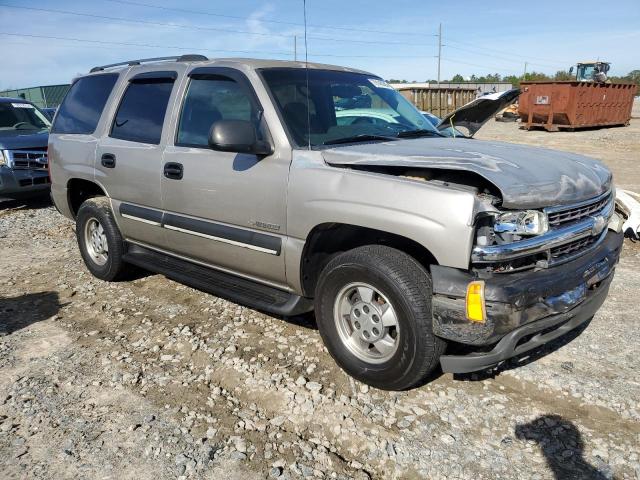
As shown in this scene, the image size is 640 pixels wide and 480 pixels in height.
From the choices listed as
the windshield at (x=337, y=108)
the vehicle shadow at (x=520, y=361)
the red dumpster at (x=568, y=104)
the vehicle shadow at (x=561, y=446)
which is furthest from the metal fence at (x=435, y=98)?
the vehicle shadow at (x=561, y=446)

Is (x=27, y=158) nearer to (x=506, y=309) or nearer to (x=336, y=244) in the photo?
(x=336, y=244)

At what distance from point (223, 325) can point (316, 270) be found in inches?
44.2

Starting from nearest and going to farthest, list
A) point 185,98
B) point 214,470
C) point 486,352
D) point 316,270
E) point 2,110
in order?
point 214,470 → point 486,352 → point 316,270 → point 185,98 → point 2,110

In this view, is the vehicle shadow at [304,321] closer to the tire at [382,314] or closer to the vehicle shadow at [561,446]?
the tire at [382,314]

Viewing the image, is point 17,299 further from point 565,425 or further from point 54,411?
point 565,425

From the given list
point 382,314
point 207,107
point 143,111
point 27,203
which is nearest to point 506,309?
point 382,314

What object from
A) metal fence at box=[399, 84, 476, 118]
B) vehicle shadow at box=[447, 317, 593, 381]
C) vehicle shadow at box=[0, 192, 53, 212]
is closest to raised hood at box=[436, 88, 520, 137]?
vehicle shadow at box=[447, 317, 593, 381]

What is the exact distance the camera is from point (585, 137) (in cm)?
2009

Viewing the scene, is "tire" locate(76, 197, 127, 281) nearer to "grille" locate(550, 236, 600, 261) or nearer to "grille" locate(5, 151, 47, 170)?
"grille" locate(550, 236, 600, 261)

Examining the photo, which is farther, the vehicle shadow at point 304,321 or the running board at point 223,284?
the vehicle shadow at point 304,321

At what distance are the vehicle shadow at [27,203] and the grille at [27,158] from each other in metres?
0.57

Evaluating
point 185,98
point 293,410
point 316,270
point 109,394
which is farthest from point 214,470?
point 185,98

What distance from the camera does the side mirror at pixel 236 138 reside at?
326cm

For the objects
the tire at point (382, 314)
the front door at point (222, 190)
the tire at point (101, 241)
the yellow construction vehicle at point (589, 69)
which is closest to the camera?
the tire at point (382, 314)
